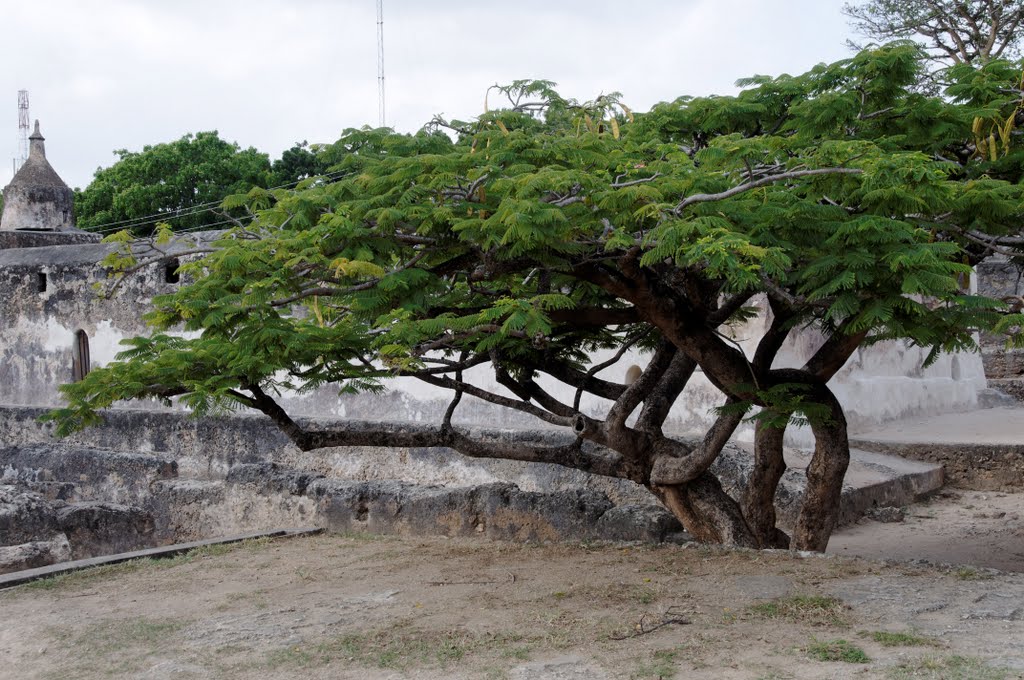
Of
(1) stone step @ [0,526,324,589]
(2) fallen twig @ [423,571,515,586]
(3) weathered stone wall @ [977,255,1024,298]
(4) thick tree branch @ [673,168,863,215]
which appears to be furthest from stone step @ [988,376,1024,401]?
(4) thick tree branch @ [673,168,863,215]

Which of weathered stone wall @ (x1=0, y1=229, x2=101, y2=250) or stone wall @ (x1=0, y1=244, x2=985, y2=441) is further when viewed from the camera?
weathered stone wall @ (x1=0, y1=229, x2=101, y2=250)

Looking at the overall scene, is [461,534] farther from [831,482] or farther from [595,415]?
[595,415]

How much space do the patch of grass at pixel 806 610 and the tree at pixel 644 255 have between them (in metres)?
1.24

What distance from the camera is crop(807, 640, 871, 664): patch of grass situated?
4.20m

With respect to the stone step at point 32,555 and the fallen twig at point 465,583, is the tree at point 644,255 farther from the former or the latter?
the stone step at point 32,555

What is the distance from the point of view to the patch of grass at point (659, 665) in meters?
4.16

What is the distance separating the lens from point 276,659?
4.73 meters

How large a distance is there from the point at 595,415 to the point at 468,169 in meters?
7.19

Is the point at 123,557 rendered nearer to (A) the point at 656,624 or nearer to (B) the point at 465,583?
(B) the point at 465,583

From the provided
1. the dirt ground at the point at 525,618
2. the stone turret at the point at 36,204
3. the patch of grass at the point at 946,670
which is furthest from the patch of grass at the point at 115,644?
the stone turret at the point at 36,204

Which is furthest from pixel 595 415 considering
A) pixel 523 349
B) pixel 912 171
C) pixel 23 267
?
pixel 23 267

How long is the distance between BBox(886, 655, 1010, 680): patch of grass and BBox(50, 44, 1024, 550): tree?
1.50 meters

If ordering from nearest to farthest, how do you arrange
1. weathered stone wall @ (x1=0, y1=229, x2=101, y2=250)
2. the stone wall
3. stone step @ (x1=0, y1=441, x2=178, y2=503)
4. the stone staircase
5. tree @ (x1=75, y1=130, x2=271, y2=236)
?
stone step @ (x1=0, y1=441, x2=178, y2=503) → the stone wall → the stone staircase → weathered stone wall @ (x1=0, y1=229, x2=101, y2=250) → tree @ (x1=75, y1=130, x2=271, y2=236)

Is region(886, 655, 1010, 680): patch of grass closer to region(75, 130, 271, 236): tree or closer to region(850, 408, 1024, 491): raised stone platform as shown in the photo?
region(850, 408, 1024, 491): raised stone platform
